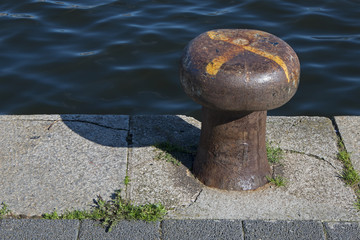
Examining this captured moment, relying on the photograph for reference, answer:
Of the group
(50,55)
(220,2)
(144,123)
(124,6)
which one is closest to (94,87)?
(50,55)

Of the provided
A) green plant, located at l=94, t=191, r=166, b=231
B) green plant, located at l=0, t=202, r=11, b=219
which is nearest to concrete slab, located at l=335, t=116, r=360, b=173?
green plant, located at l=94, t=191, r=166, b=231

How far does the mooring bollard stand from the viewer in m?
2.91

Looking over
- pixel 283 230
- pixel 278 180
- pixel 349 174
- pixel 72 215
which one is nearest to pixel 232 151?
pixel 278 180

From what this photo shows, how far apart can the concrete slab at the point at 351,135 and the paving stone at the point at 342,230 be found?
65 cm

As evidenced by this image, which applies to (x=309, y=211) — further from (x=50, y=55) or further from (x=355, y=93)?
(x=50, y=55)

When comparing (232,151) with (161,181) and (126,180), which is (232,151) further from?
(126,180)

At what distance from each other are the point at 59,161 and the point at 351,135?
219cm

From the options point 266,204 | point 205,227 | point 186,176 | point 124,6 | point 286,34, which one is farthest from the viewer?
point 124,6

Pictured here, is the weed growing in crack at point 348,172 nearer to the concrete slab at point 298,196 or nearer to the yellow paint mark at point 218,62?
the concrete slab at point 298,196

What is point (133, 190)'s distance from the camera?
3307mm

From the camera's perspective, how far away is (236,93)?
114 inches

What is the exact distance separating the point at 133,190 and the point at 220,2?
5.25 metres

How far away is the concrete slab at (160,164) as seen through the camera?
3.27 m

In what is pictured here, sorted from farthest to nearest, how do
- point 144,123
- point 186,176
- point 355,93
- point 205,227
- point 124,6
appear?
point 124,6, point 355,93, point 144,123, point 186,176, point 205,227
